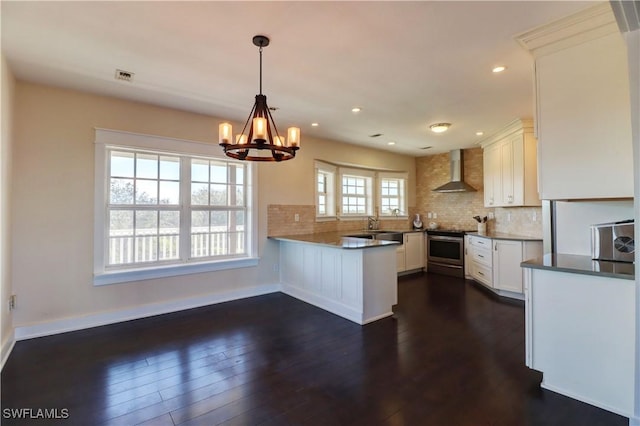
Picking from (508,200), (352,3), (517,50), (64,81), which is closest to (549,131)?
(517,50)

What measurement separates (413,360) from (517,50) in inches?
109

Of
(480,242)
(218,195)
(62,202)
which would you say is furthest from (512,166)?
(62,202)

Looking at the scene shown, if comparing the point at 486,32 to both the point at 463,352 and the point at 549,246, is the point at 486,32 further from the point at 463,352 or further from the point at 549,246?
the point at 463,352

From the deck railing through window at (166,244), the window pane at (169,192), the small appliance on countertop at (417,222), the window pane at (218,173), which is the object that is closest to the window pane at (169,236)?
the deck railing through window at (166,244)

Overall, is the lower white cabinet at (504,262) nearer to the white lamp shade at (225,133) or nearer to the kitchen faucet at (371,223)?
the kitchen faucet at (371,223)

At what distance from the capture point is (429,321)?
3.56 m

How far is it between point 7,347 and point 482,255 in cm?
618

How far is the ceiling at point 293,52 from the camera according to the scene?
2.01 meters

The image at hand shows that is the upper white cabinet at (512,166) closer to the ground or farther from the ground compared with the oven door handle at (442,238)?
farther from the ground

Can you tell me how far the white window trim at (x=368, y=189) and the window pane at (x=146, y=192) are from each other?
10.7ft

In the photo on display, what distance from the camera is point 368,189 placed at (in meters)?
6.69

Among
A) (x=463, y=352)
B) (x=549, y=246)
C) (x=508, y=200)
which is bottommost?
(x=463, y=352)

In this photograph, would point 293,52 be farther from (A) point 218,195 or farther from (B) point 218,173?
(A) point 218,195

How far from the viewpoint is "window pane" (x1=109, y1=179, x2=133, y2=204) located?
3.62 m
